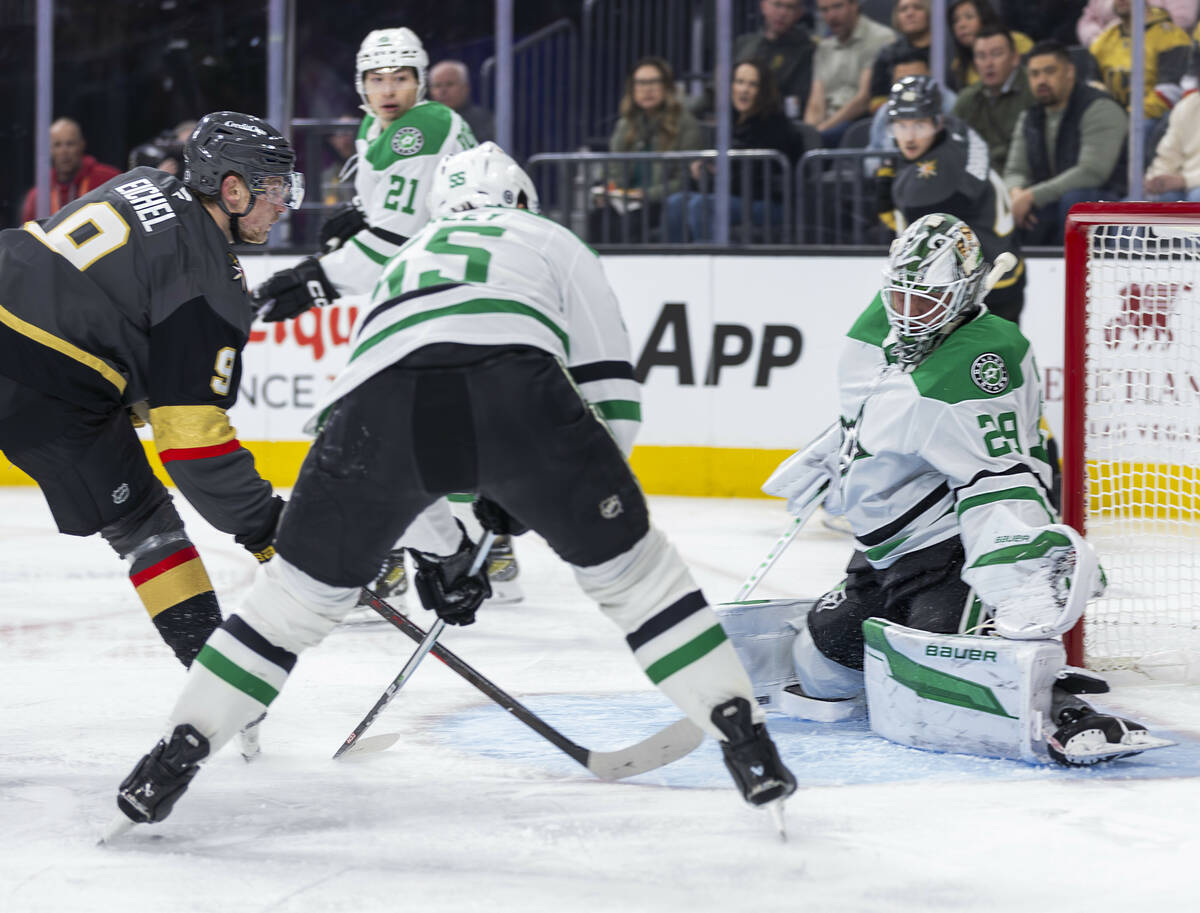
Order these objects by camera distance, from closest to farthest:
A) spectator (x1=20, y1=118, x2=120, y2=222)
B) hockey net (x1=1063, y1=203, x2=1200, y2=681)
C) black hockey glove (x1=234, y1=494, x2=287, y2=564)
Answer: black hockey glove (x1=234, y1=494, x2=287, y2=564) → hockey net (x1=1063, y1=203, x2=1200, y2=681) → spectator (x1=20, y1=118, x2=120, y2=222)

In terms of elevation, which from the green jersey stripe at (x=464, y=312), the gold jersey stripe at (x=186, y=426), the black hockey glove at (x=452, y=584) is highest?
the green jersey stripe at (x=464, y=312)

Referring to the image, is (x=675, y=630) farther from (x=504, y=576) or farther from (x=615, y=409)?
(x=504, y=576)

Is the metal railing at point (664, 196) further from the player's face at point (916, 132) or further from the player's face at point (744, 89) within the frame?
the player's face at point (916, 132)

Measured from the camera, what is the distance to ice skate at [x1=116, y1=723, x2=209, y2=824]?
207cm

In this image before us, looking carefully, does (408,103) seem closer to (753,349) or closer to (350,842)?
(753,349)

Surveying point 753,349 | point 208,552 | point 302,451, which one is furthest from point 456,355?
point 302,451

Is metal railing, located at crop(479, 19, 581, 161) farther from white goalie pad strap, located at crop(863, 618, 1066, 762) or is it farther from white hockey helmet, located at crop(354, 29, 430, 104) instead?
white goalie pad strap, located at crop(863, 618, 1066, 762)

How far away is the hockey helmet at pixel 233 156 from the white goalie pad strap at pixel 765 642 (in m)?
1.04

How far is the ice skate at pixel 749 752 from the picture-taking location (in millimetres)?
2039

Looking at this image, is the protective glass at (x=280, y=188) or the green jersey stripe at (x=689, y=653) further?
the protective glass at (x=280, y=188)

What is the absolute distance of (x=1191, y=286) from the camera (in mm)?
3617

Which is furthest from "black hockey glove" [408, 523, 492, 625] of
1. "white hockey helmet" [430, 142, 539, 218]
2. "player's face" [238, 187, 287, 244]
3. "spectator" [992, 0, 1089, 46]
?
"spectator" [992, 0, 1089, 46]

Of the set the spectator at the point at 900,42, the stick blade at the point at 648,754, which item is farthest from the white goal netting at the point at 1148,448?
the spectator at the point at 900,42

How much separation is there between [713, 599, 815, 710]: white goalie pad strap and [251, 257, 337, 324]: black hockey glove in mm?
1476
